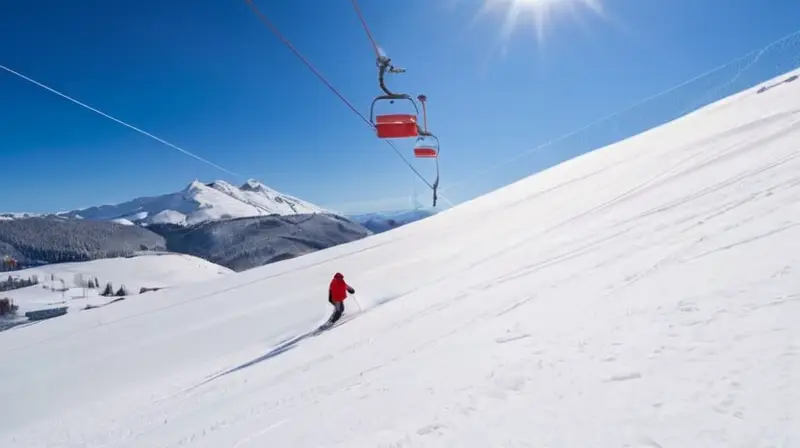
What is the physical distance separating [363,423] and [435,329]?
4.11 metres

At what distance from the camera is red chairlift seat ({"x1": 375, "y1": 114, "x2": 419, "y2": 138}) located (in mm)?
13930

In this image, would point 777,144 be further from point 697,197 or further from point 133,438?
point 133,438

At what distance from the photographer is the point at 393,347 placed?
30.1ft

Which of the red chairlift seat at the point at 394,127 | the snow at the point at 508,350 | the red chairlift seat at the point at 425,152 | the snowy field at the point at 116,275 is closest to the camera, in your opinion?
the snow at the point at 508,350

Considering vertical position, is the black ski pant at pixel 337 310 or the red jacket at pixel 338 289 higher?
the red jacket at pixel 338 289

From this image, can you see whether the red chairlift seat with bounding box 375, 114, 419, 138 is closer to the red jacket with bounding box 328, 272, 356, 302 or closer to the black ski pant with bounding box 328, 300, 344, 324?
the red jacket with bounding box 328, 272, 356, 302

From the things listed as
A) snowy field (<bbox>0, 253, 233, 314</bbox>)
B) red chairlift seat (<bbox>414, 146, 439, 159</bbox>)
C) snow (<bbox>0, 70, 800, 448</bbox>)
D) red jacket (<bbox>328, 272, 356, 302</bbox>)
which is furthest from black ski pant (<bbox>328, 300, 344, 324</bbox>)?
snowy field (<bbox>0, 253, 233, 314</bbox>)

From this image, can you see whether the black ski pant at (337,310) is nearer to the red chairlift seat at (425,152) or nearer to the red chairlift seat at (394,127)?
the red chairlift seat at (394,127)

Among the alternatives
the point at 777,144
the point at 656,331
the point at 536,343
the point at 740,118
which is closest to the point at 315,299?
the point at 536,343

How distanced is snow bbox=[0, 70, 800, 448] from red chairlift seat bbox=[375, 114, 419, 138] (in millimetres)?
5283

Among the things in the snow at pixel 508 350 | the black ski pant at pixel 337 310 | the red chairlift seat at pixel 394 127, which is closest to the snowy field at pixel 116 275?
the snow at pixel 508 350

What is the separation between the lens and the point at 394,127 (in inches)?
551

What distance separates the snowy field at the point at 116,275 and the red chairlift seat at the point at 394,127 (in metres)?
129

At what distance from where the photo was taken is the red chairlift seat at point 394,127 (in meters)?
13.9
